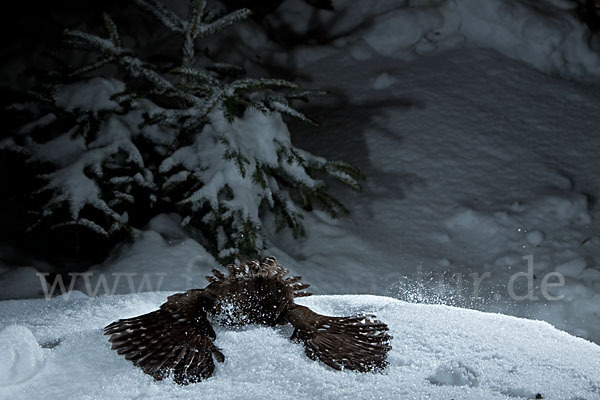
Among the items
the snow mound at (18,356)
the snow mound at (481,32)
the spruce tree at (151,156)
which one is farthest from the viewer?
the snow mound at (481,32)

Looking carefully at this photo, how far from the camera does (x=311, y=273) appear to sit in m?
3.08

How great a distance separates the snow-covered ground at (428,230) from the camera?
1173 millimetres

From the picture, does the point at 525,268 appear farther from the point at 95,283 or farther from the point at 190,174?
the point at 95,283

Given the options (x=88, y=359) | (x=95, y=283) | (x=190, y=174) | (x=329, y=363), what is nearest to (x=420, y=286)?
(x=190, y=174)

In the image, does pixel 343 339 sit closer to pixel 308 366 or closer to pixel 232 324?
pixel 308 366

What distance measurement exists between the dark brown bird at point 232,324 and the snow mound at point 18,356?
16 cm

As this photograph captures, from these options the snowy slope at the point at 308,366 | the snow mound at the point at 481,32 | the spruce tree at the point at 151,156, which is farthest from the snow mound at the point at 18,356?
the snow mound at the point at 481,32

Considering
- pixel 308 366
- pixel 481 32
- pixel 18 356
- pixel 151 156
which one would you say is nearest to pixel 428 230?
pixel 151 156

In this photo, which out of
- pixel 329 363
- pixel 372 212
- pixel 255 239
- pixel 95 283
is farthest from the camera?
pixel 372 212

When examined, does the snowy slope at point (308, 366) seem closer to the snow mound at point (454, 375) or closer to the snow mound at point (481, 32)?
the snow mound at point (454, 375)

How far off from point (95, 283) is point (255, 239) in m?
0.83

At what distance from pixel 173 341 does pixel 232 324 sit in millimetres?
189

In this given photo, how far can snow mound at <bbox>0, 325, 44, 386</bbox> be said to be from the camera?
42.0 inches

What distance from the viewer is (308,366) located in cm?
117
